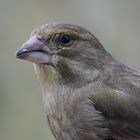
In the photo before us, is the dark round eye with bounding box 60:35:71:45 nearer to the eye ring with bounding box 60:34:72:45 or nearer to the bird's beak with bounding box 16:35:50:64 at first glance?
the eye ring with bounding box 60:34:72:45

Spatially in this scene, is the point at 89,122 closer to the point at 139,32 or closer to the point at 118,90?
the point at 118,90

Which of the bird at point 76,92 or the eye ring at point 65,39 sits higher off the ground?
the eye ring at point 65,39

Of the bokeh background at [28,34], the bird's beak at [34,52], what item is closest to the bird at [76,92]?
the bird's beak at [34,52]

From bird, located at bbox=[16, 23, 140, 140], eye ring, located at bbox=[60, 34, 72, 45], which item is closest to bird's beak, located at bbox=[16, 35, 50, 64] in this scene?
bird, located at bbox=[16, 23, 140, 140]

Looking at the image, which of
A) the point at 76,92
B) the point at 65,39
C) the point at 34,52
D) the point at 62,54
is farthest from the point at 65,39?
the point at 76,92

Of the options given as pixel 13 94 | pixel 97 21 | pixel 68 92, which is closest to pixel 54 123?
pixel 68 92

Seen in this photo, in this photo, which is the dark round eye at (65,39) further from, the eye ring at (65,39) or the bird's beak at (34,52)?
the bird's beak at (34,52)

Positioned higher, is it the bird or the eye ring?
the eye ring
